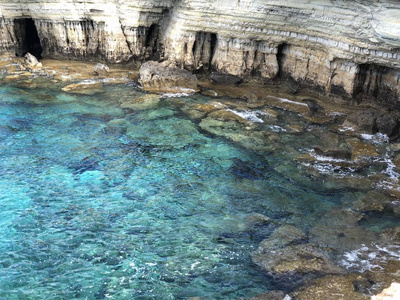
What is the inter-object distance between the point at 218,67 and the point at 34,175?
1238 centimetres

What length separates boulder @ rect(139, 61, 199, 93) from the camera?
71.9 feet

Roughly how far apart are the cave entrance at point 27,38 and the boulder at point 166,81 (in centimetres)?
956

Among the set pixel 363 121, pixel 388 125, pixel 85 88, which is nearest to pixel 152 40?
pixel 85 88

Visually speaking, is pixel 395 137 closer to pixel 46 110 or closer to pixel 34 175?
pixel 34 175

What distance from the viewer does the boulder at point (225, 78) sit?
879 inches

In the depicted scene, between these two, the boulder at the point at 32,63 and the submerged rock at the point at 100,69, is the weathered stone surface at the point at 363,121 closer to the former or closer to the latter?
the submerged rock at the point at 100,69

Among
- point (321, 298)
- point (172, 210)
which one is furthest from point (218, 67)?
point (321, 298)

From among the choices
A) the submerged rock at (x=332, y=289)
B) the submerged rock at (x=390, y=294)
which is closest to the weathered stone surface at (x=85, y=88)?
the submerged rock at (x=332, y=289)

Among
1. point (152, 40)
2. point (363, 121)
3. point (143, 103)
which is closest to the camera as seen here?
point (363, 121)

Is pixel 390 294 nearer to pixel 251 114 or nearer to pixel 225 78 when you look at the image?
pixel 251 114

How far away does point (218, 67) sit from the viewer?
2309cm

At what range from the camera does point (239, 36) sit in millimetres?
21406

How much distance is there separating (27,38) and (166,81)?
12.2 meters

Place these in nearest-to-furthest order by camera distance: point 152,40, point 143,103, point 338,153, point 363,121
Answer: point 338,153 → point 363,121 → point 143,103 → point 152,40
